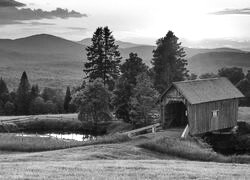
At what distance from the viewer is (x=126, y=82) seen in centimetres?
6081

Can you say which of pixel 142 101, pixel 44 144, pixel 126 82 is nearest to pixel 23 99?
pixel 126 82

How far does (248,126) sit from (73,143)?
28.4 meters

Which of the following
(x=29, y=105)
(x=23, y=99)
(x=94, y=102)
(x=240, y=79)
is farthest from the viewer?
(x=240, y=79)

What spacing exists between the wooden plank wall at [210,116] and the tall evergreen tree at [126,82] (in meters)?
11.7

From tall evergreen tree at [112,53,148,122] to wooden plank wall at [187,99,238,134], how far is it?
1167 cm

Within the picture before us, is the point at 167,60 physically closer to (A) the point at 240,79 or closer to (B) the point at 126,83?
(B) the point at 126,83

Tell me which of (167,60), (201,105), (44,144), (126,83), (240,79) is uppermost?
(167,60)

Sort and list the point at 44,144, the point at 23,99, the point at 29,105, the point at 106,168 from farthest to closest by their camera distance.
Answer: the point at 23,99, the point at 29,105, the point at 44,144, the point at 106,168

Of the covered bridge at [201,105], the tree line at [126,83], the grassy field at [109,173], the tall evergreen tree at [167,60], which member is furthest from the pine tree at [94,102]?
the grassy field at [109,173]

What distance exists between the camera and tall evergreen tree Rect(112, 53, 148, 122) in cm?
6072

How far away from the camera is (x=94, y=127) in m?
65.4

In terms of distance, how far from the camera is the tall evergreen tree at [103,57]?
7538cm

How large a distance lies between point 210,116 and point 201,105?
10.00ft

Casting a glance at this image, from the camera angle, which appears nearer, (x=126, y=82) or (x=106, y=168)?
(x=106, y=168)
